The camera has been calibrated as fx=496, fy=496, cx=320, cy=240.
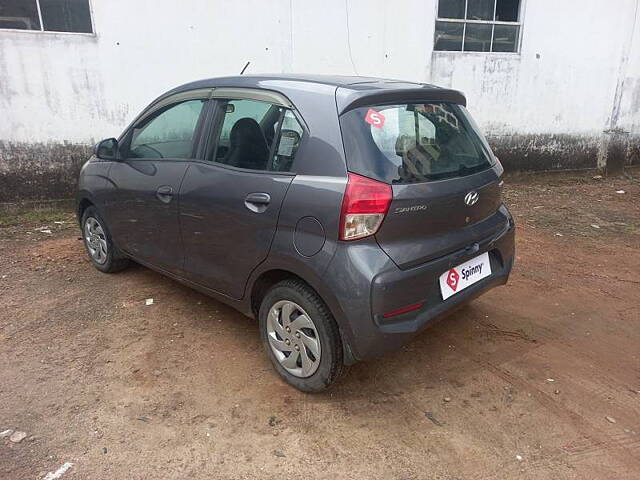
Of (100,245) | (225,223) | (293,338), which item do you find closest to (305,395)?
(293,338)

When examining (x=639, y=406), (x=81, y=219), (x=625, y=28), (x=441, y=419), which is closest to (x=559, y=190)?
(x=625, y=28)

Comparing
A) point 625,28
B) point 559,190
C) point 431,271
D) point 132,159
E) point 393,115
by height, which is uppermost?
point 625,28

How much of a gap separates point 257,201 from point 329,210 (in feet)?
1.63

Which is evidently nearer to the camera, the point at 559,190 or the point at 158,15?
the point at 158,15

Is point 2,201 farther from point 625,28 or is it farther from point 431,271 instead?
point 625,28

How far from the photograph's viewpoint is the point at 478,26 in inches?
291

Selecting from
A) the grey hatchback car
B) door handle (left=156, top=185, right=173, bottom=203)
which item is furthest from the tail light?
door handle (left=156, top=185, right=173, bottom=203)

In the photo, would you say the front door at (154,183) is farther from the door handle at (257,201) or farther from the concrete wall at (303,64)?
the concrete wall at (303,64)

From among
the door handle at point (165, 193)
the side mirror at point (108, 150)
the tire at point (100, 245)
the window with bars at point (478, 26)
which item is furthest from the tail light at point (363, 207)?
the window with bars at point (478, 26)

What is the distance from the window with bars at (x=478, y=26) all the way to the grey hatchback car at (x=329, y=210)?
4827 mm

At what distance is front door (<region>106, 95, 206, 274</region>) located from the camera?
325 cm

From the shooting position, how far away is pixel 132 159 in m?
3.66

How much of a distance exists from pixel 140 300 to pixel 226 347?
1.06m

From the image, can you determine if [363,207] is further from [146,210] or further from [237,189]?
[146,210]
